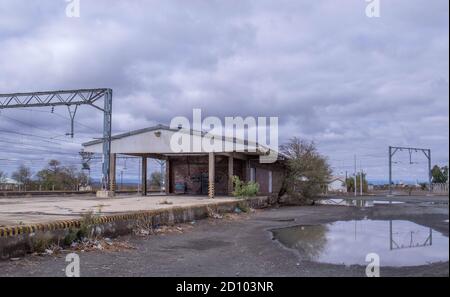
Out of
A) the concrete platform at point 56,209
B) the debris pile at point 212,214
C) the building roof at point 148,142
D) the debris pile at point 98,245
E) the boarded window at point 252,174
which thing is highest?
the building roof at point 148,142

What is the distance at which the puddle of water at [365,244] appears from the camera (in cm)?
887

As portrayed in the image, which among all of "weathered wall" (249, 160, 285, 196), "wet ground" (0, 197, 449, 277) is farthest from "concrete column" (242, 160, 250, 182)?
"wet ground" (0, 197, 449, 277)

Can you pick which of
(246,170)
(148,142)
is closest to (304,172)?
(246,170)

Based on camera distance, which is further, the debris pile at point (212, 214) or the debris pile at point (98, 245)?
the debris pile at point (212, 214)

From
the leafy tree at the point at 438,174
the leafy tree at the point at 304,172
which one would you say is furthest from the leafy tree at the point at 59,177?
the leafy tree at the point at 438,174

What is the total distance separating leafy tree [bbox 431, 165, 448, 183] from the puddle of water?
91 cm

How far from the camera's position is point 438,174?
569 centimetres

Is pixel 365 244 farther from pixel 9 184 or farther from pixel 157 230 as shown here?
pixel 9 184

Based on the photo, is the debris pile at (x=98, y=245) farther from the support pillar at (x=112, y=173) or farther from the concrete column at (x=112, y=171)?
the concrete column at (x=112, y=171)

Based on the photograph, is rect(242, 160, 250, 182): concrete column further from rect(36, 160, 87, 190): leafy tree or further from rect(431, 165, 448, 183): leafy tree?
rect(431, 165, 448, 183): leafy tree

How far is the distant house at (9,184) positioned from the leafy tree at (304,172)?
95.6 ft

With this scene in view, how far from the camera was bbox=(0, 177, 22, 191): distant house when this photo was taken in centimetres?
5049
